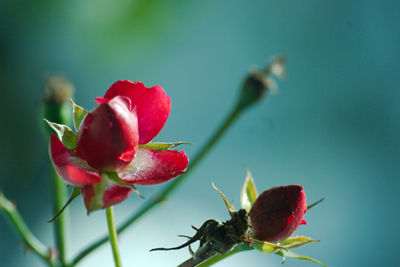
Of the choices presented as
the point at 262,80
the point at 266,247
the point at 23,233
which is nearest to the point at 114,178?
the point at 266,247

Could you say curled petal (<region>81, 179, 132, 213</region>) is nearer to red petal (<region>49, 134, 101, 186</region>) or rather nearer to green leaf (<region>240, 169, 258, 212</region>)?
red petal (<region>49, 134, 101, 186</region>)

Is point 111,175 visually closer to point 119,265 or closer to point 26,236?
point 119,265

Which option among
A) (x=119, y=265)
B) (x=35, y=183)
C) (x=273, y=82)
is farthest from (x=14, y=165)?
(x=119, y=265)

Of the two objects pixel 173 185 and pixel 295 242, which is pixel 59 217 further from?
pixel 295 242

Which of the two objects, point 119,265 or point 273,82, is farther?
point 273,82

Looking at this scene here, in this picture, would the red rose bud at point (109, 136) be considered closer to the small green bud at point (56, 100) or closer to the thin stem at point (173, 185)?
the thin stem at point (173, 185)

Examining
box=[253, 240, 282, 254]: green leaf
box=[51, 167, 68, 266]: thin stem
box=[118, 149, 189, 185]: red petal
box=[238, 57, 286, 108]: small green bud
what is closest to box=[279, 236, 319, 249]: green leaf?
box=[253, 240, 282, 254]: green leaf

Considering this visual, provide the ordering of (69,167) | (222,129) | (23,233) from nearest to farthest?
(69,167) → (23,233) → (222,129)
